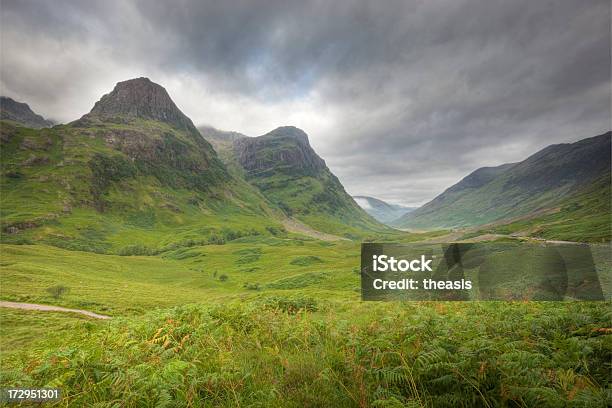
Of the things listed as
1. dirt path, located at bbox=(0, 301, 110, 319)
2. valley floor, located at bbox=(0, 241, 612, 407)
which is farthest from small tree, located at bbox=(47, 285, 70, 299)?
valley floor, located at bbox=(0, 241, 612, 407)

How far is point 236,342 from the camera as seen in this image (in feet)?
28.8

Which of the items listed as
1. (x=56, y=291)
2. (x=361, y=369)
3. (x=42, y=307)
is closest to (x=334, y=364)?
(x=361, y=369)

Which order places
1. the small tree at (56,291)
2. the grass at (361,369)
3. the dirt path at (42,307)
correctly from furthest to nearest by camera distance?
the small tree at (56,291) → the dirt path at (42,307) → the grass at (361,369)

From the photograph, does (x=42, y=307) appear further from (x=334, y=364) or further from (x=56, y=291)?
(x=334, y=364)

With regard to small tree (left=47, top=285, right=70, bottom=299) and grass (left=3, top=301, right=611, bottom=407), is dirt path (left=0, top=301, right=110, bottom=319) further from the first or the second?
grass (left=3, top=301, right=611, bottom=407)

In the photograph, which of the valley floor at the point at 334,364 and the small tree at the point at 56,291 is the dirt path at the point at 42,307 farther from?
the valley floor at the point at 334,364

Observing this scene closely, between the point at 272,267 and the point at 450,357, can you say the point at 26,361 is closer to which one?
the point at 450,357

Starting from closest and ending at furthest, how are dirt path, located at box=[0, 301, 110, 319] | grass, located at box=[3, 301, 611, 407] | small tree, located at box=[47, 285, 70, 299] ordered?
grass, located at box=[3, 301, 611, 407], dirt path, located at box=[0, 301, 110, 319], small tree, located at box=[47, 285, 70, 299]

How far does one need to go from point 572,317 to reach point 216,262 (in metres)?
143

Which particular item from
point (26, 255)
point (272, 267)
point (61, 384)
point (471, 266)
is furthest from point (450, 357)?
point (26, 255)

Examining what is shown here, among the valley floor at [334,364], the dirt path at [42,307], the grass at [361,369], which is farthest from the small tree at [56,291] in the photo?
the grass at [361,369]

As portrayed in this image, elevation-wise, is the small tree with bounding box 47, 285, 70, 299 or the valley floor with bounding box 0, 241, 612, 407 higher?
the valley floor with bounding box 0, 241, 612, 407

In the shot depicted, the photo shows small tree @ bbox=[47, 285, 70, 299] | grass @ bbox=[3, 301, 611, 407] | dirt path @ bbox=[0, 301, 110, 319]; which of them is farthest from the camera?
small tree @ bbox=[47, 285, 70, 299]

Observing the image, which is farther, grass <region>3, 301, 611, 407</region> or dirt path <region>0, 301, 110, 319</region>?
dirt path <region>0, 301, 110, 319</region>
